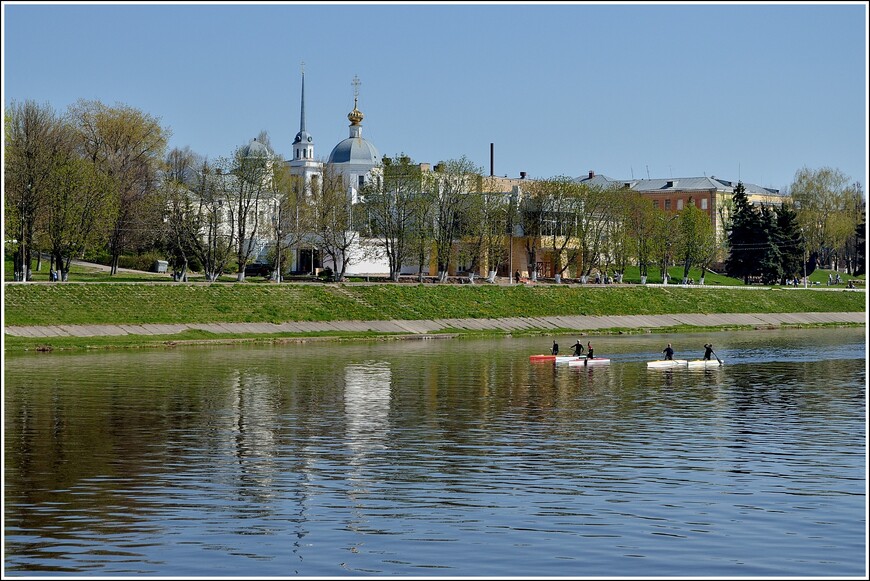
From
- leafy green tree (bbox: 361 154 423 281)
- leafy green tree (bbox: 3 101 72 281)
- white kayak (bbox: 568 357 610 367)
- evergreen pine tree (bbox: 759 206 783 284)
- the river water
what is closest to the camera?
the river water

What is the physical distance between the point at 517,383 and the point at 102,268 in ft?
246

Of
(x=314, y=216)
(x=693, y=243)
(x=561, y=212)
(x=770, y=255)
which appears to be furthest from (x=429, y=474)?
(x=770, y=255)

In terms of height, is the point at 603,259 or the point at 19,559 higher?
the point at 603,259

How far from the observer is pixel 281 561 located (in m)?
22.5

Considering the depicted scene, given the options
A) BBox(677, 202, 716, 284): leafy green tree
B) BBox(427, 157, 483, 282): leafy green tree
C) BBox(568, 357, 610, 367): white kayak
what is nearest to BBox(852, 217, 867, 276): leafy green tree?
BBox(677, 202, 716, 284): leafy green tree

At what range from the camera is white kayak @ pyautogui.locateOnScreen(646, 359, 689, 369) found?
6544 centimetres

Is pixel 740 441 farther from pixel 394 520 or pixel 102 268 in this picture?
pixel 102 268

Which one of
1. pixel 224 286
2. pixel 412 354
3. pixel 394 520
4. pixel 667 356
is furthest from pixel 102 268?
pixel 394 520

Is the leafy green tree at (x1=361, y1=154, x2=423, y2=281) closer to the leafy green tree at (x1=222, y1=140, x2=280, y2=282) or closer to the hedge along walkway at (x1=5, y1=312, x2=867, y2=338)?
the leafy green tree at (x1=222, y1=140, x2=280, y2=282)

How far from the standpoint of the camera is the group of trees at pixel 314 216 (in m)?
102

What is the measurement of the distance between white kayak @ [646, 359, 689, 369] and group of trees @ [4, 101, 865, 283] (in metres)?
51.6

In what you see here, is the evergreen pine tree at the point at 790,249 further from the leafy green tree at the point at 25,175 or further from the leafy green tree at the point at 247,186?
the leafy green tree at the point at 25,175

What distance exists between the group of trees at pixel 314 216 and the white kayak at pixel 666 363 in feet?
169

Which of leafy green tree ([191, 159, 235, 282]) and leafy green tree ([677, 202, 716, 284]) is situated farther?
leafy green tree ([677, 202, 716, 284])
